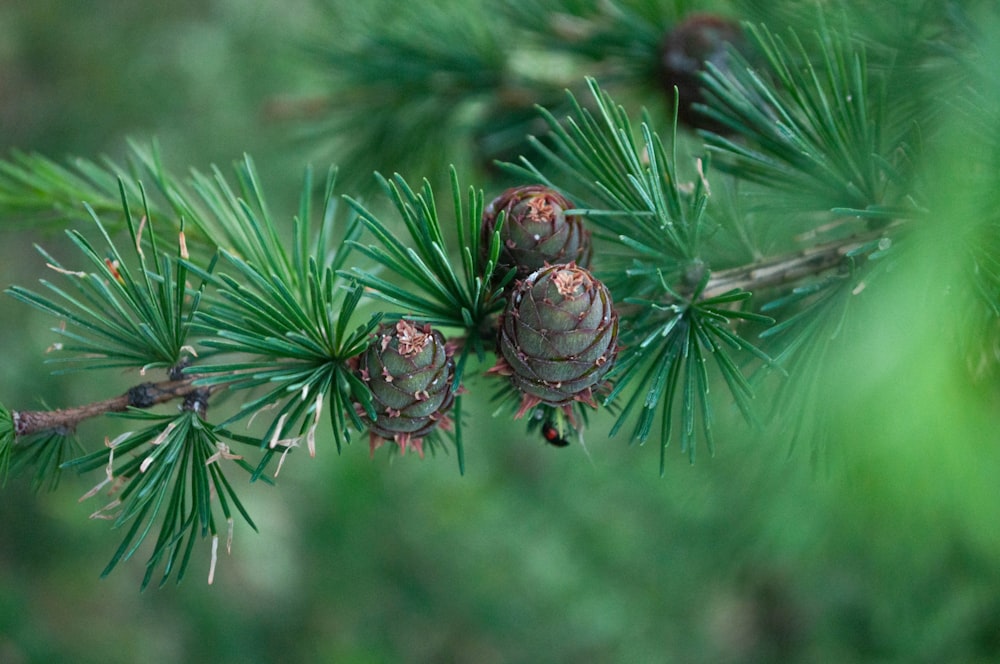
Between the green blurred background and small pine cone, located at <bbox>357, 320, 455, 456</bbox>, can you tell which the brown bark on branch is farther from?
the green blurred background

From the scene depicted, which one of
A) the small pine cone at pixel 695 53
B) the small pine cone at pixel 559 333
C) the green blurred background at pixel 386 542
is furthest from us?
the green blurred background at pixel 386 542

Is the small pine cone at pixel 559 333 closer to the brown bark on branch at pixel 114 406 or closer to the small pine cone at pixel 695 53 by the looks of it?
the brown bark on branch at pixel 114 406

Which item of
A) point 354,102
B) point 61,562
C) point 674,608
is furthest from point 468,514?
point 354,102

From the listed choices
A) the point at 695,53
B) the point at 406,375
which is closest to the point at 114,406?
the point at 406,375

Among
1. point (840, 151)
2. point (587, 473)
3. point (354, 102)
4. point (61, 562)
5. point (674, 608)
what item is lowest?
point (61, 562)

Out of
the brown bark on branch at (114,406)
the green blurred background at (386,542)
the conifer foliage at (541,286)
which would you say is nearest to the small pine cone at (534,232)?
the conifer foliage at (541,286)

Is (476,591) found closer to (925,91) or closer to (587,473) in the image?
(587,473)
